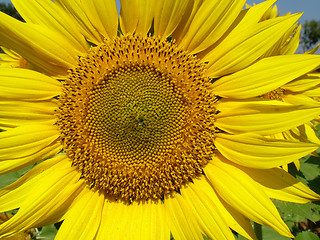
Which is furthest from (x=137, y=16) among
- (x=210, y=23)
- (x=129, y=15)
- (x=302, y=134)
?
(x=302, y=134)

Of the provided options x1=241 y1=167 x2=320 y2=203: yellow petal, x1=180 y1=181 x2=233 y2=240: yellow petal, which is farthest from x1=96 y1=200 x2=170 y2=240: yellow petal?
x1=241 y1=167 x2=320 y2=203: yellow petal

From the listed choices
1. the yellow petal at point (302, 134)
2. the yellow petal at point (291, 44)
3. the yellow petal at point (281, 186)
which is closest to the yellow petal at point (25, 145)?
the yellow petal at point (281, 186)

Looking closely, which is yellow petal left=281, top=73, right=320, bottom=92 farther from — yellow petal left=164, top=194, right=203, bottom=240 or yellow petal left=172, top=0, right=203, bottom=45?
yellow petal left=164, top=194, right=203, bottom=240

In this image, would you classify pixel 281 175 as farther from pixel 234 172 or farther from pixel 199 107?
pixel 199 107

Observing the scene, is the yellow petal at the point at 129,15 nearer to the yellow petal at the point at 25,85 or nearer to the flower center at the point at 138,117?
the flower center at the point at 138,117

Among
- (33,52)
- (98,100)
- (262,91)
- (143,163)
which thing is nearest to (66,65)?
(33,52)

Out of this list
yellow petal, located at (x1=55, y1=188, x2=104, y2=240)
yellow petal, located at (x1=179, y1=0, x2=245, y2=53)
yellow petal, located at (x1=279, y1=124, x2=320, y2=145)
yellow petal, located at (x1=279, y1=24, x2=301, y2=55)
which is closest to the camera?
yellow petal, located at (x1=179, y1=0, x2=245, y2=53)
